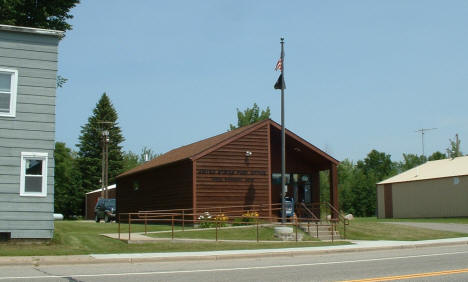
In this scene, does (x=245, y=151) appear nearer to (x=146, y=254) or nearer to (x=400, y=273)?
(x=146, y=254)

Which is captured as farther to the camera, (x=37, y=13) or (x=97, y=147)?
(x=97, y=147)

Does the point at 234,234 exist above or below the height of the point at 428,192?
below

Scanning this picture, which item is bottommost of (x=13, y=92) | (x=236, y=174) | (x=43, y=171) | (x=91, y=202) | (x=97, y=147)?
(x=91, y=202)

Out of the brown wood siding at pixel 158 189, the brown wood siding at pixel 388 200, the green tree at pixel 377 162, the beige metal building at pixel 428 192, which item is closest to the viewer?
the brown wood siding at pixel 158 189

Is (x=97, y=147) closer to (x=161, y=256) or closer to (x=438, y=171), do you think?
(x=438, y=171)

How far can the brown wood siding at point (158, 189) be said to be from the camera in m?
28.5

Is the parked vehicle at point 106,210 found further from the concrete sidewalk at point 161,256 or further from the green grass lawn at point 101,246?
the concrete sidewalk at point 161,256

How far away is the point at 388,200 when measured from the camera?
5341 centimetres

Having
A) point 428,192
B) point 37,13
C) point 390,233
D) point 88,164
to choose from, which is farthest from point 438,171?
point 88,164

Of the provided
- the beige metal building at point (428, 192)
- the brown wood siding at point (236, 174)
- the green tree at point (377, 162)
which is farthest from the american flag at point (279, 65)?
the green tree at point (377, 162)

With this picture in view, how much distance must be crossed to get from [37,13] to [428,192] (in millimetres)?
34033

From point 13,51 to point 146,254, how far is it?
7.45 metres

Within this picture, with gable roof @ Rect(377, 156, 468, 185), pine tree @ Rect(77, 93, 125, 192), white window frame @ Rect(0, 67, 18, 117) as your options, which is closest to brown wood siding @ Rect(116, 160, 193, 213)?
white window frame @ Rect(0, 67, 18, 117)

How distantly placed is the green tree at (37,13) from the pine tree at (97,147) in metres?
48.7
